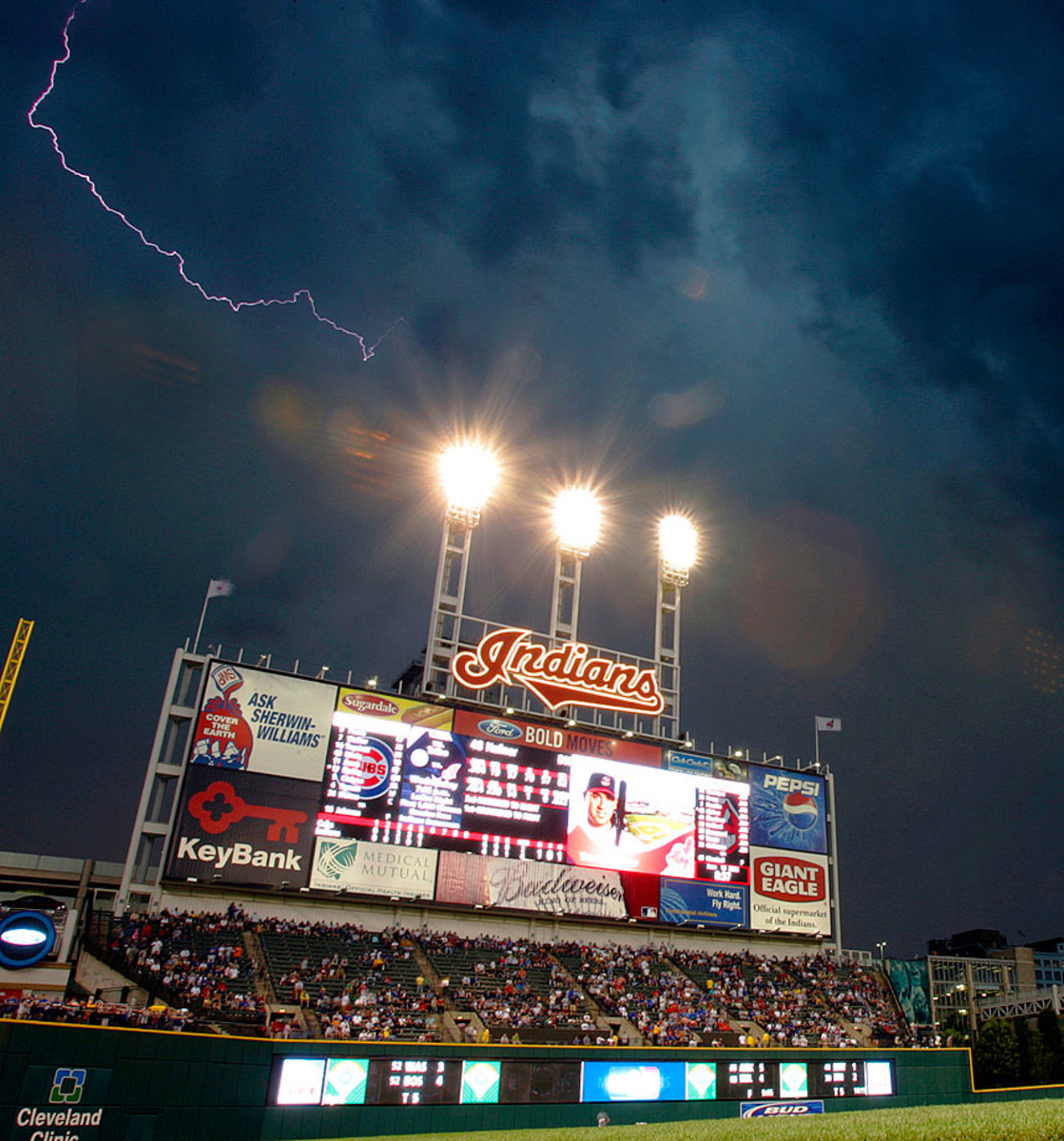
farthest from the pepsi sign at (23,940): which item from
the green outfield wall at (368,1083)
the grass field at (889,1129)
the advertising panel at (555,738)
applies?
the advertising panel at (555,738)

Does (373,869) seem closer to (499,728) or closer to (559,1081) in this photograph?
(499,728)

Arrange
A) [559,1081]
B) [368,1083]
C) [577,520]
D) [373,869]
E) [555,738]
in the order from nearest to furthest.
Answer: [368,1083] → [559,1081] → [373,869] → [555,738] → [577,520]

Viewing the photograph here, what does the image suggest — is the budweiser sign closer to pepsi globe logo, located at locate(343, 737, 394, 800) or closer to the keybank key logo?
pepsi globe logo, located at locate(343, 737, 394, 800)

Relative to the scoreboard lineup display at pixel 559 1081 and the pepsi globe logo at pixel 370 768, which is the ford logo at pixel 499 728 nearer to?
the pepsi globe logo at pixel 370 768

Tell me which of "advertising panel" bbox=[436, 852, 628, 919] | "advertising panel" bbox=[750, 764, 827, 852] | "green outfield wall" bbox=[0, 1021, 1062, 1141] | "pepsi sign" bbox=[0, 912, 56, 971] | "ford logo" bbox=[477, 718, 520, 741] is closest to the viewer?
"green outfield wall" bbox=[0, 1021, 1062, 1141]

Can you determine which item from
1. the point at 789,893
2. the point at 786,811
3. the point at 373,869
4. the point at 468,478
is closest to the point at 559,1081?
the point at 373,869

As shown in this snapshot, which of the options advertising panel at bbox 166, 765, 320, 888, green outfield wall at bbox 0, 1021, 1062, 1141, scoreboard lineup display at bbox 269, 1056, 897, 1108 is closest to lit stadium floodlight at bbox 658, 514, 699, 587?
advertising panel at bbox 166, 765, 320, 888
